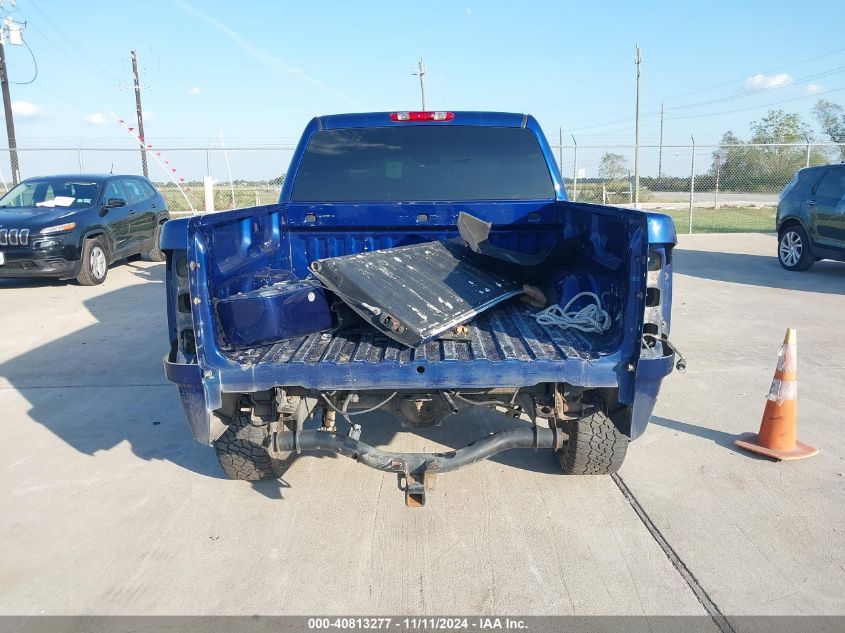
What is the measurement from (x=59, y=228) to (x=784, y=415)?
32.1 feet

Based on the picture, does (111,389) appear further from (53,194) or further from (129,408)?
(53,194)

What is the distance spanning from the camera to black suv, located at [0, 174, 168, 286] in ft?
31.6

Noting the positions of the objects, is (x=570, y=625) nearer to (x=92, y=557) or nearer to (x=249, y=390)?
(x=249, y=390)

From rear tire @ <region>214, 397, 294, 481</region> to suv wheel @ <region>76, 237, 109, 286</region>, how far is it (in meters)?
7.74

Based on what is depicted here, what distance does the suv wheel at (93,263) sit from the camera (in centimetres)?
1021

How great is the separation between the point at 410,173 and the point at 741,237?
14376mm

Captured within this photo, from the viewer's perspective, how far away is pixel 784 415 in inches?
160

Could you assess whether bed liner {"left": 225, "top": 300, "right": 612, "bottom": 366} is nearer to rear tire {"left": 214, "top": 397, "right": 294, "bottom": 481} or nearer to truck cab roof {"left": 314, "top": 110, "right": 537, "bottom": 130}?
rear tire {"left": 214, "top": 397, "right": 294, "bottom": 481}

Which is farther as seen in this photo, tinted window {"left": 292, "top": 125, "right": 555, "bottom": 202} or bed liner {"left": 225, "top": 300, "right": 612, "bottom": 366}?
tinted window {"left": 292, "top": 125, "right": 555, "bottom": 202}

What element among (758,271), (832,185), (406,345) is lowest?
(758,271)

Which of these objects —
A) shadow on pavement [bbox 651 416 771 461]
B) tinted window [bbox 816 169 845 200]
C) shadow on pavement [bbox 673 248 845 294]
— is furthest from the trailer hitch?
tinted window [bbox 816 169 845 200]

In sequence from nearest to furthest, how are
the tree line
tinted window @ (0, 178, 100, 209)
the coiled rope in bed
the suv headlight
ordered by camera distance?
the coiled rope in bed
the suv headlight
tinted window @ (0, 178, 100, 209)
the tree line

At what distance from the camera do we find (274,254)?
162 inches

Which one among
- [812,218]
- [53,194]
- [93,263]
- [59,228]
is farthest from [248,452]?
[812,218]
